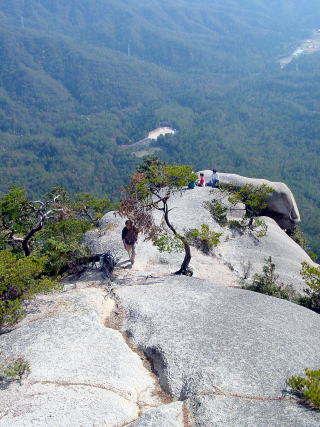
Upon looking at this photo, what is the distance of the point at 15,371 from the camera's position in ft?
39.6

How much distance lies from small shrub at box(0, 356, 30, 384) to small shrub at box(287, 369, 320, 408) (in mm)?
7100

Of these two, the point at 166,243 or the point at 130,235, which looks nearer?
the point at 166,243

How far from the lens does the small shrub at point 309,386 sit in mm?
10938

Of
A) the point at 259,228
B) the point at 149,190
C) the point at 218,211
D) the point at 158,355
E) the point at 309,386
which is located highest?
the point at 149,190

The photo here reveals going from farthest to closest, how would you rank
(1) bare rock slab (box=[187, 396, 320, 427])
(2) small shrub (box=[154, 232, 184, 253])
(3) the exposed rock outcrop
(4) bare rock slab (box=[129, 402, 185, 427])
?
(2) small shrub (box=[154, 232, 184, 253])
(3) the exposed rock outcrop
(4) bare rock slab (box=[129, 402, 185, 427])
(1) bare rock slab (box=[187, 396, 320, 427])

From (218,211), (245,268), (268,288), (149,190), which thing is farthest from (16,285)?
(218,211)

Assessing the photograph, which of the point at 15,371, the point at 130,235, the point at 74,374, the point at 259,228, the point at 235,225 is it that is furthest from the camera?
the point at 259,228

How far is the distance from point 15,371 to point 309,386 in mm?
7545

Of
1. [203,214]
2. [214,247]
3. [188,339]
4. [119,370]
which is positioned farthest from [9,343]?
[203,214]

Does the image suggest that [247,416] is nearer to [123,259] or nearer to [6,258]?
[6,258]

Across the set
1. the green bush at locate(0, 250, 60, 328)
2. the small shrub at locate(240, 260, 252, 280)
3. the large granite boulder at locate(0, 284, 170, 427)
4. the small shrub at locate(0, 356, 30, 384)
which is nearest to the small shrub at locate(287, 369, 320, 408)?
the large granite boulder at locate(0, 284, 170, 427)

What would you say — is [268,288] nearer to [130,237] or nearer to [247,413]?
[130,237]

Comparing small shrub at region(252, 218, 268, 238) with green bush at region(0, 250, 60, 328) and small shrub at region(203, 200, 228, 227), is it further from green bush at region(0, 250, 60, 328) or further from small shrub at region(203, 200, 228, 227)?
green bush at region(0, 250, 60, 328)

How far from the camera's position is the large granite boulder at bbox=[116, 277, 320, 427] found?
11414 millimetres
